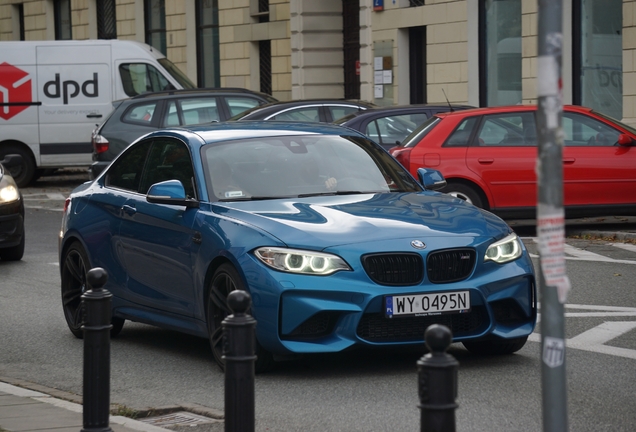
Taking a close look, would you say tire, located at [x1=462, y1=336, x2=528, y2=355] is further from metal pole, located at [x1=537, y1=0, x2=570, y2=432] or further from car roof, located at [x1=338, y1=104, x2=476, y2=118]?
car roof, located at [x1=338, y1=104, x2=476, y2=118]

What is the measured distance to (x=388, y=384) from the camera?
7.03 metres

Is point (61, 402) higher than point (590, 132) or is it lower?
lower

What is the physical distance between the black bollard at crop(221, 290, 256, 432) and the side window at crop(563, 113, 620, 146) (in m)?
10.8

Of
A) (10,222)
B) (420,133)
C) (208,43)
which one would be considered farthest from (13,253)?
(208,43)

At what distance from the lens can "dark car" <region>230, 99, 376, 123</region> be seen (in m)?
18.9

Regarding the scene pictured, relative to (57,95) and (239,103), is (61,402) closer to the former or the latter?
(239,103)

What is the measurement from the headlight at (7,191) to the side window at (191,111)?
754 centimetres

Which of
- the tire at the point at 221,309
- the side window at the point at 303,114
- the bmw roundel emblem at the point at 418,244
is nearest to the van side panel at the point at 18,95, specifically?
the side window at the point at 303,114

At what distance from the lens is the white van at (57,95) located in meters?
25.0

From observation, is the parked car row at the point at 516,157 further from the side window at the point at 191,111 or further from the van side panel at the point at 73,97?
the van side panel at the point at 73,97

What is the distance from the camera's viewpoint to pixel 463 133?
50.1 ft

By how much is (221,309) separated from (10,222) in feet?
22.7

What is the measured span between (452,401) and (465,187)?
11337 millimetres

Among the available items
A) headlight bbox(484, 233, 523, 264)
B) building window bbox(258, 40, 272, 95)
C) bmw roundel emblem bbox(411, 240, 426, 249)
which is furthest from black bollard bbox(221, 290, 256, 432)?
building window bbox(258, 40, 272, 95)
